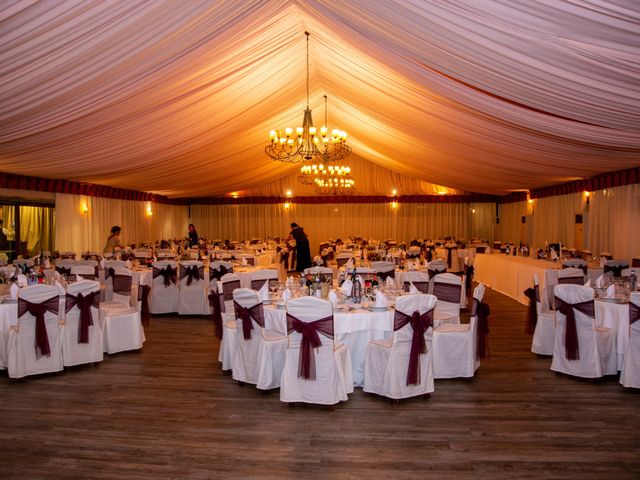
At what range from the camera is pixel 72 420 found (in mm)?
4734

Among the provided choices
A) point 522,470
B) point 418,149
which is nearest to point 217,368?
point 522,470

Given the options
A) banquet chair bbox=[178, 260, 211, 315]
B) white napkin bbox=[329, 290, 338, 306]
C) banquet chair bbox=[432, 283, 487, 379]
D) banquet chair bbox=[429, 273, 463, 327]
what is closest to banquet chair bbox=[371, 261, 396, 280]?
banquet chair bbox=[429, 273, 463, 327]

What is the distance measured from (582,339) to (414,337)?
206 cm

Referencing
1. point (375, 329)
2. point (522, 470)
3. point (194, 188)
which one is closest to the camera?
point (522, 470)

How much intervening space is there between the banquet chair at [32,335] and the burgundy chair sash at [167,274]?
354 cm

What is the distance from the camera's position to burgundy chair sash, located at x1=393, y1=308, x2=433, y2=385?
16.4 ft

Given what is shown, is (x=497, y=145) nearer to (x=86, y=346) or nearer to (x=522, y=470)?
(x=522, y=470)

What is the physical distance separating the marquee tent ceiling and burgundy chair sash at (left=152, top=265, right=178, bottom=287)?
218 centimetres

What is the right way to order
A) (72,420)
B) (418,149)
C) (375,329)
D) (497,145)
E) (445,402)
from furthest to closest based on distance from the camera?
(418,149)
(497,145)
(375,329)
(445,402)
(72,420)

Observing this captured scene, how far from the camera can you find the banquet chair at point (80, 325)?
20.1 feet

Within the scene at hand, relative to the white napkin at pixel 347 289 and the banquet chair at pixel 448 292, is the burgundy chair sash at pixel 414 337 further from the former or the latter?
the banquet chair at pixel 448 292

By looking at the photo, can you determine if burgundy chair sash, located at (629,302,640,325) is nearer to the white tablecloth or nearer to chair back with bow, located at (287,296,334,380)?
the white tablecloth

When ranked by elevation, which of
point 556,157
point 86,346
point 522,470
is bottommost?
point 522,470

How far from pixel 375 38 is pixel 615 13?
2889 mm
